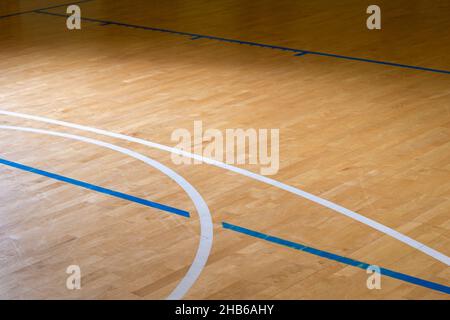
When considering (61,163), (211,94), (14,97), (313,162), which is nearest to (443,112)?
(313,162)

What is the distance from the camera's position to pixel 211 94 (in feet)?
21.3

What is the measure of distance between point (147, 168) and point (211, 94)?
173cm

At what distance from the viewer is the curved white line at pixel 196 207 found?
11.4ft

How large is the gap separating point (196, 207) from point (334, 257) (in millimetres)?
906

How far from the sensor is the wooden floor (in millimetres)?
3592

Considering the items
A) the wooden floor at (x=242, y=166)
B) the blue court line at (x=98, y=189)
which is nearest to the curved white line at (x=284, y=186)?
the wooden floor at (x=242, y=166)

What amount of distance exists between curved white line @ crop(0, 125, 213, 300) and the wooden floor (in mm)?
37

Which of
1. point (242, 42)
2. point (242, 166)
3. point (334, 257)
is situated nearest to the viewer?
point (334, 257)

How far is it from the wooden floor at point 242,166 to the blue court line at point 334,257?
4cm

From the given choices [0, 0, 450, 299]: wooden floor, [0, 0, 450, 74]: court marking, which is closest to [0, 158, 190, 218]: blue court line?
[0, 0, 450, 299]: wooden floor

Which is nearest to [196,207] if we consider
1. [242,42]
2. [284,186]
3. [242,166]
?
[284,186]

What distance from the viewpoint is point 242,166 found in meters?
4.90

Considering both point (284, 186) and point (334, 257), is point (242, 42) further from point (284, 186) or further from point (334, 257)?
point (334, 257)
